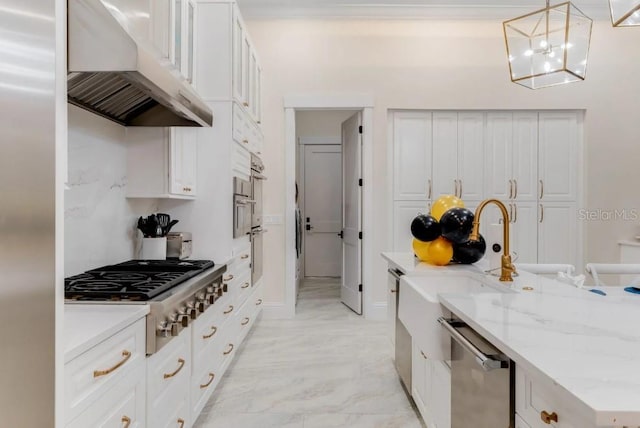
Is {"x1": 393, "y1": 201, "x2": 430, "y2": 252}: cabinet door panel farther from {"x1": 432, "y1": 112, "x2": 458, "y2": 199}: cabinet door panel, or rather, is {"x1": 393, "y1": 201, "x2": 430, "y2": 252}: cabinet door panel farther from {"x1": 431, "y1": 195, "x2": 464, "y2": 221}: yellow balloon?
{"x1": 431, "y1": 195, "x2": 464, "y2": 221}: yellow balloon

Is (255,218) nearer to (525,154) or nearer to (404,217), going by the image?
(404,217)

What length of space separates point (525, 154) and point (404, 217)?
61.5 inches

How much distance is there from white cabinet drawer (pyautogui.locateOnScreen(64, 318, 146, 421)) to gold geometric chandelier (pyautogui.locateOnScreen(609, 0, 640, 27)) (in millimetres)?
2335

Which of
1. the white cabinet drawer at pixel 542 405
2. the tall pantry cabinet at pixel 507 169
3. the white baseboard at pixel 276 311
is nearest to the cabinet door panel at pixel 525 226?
the tall pantry cabinet at pixel 507 169

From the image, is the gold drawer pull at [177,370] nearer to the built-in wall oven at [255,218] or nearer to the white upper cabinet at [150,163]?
the white upper cabinet at [150,163]

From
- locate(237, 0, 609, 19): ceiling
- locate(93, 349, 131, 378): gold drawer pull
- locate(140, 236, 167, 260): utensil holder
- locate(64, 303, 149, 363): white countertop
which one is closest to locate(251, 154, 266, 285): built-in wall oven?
locate(140, 236, 167, 260): utensil holder

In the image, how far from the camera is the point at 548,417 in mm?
853

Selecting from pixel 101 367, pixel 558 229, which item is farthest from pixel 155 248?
pixel 558 229

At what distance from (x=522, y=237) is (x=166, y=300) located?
4151 millimetres

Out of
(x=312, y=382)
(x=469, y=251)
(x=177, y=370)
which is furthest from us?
(x=312, y=382)

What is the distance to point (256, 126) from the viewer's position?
3.87 meters

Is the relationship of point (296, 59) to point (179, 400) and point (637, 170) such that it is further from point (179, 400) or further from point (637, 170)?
point (637, 170)

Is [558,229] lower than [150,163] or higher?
lower

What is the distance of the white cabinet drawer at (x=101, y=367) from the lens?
40.2 inches
